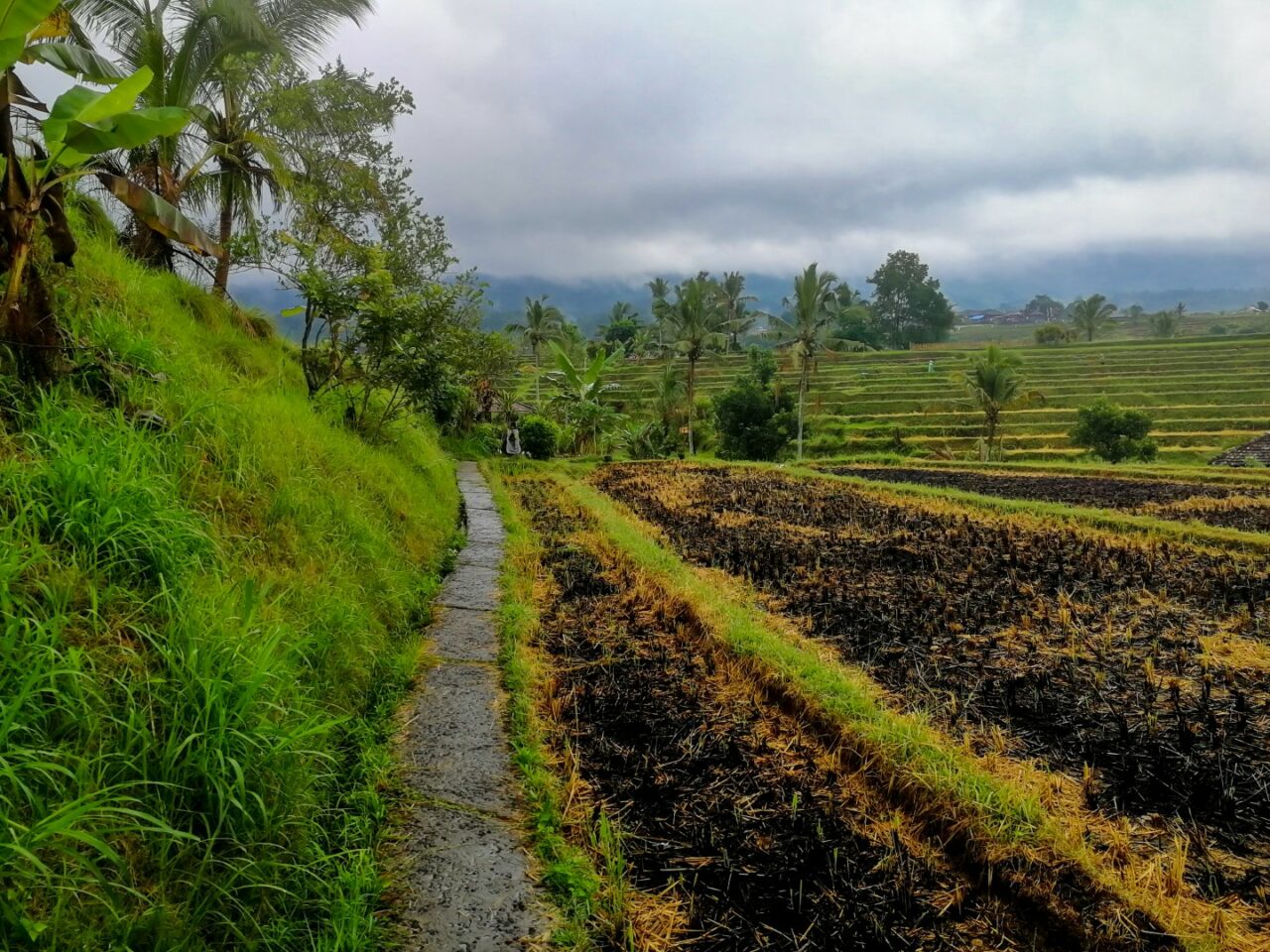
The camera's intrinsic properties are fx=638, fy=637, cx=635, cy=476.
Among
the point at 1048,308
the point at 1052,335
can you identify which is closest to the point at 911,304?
the point at 1052,335

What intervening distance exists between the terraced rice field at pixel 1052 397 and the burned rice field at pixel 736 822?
28.8 metres

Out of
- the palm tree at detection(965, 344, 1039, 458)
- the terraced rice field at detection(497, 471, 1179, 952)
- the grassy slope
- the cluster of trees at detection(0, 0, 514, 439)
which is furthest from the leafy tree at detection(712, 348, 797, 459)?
the grassy slope

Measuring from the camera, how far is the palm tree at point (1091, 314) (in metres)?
64.0

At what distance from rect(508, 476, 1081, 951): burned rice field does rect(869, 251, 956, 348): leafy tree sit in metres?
74.3

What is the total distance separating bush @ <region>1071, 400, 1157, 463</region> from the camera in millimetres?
24562

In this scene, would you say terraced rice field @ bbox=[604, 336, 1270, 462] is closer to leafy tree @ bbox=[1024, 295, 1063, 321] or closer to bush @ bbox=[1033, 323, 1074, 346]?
bush @ bbox=[1033, 323, 1074, 346]

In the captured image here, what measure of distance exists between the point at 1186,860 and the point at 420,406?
7874 mm

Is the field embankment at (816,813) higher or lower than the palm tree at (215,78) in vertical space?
lower

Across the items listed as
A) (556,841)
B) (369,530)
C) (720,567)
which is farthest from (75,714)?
(720,567)

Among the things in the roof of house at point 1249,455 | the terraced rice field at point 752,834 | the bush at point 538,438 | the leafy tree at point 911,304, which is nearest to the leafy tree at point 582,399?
the bush at point 538,438

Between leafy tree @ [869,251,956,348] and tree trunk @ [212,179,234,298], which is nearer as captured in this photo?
tree trunk @ [212,179,234,298]

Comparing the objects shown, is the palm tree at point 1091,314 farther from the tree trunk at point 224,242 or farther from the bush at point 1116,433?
the tree trunk at point 224,242

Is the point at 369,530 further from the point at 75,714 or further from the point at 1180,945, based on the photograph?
the point at 1180,945

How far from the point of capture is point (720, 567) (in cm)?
622
